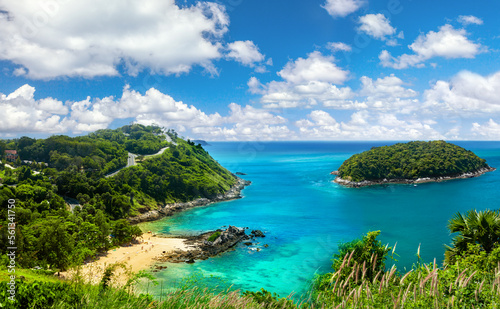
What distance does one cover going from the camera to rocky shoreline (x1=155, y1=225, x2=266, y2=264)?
148 ft

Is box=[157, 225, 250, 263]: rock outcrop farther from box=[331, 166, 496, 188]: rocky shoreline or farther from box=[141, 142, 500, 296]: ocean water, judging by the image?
box=[331, 166, 496, 188]: rocky shoreline

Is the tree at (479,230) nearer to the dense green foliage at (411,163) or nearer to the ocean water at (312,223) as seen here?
the ocean water at (312,223)

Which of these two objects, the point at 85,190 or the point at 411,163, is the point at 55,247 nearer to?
the point at 85,190

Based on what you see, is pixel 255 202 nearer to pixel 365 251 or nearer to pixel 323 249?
pixel 323 249

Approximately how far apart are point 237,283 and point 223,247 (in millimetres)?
12875

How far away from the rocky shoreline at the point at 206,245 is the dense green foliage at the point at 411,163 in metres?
78.2

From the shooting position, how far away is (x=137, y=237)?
179ft

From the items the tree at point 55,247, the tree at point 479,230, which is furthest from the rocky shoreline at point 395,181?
the tree at point 55,247

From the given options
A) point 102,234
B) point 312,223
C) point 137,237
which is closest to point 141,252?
point 102,234

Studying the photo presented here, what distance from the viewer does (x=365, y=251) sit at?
27984 mm

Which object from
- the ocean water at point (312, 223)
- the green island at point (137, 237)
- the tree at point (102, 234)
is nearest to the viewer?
the green island at point (137, 237)

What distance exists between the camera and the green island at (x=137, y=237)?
11516mm

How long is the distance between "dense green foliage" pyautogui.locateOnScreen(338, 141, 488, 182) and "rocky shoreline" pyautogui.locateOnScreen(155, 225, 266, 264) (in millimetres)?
78170

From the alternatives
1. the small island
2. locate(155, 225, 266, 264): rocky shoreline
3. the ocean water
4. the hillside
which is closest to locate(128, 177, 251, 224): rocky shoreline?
the hillside
